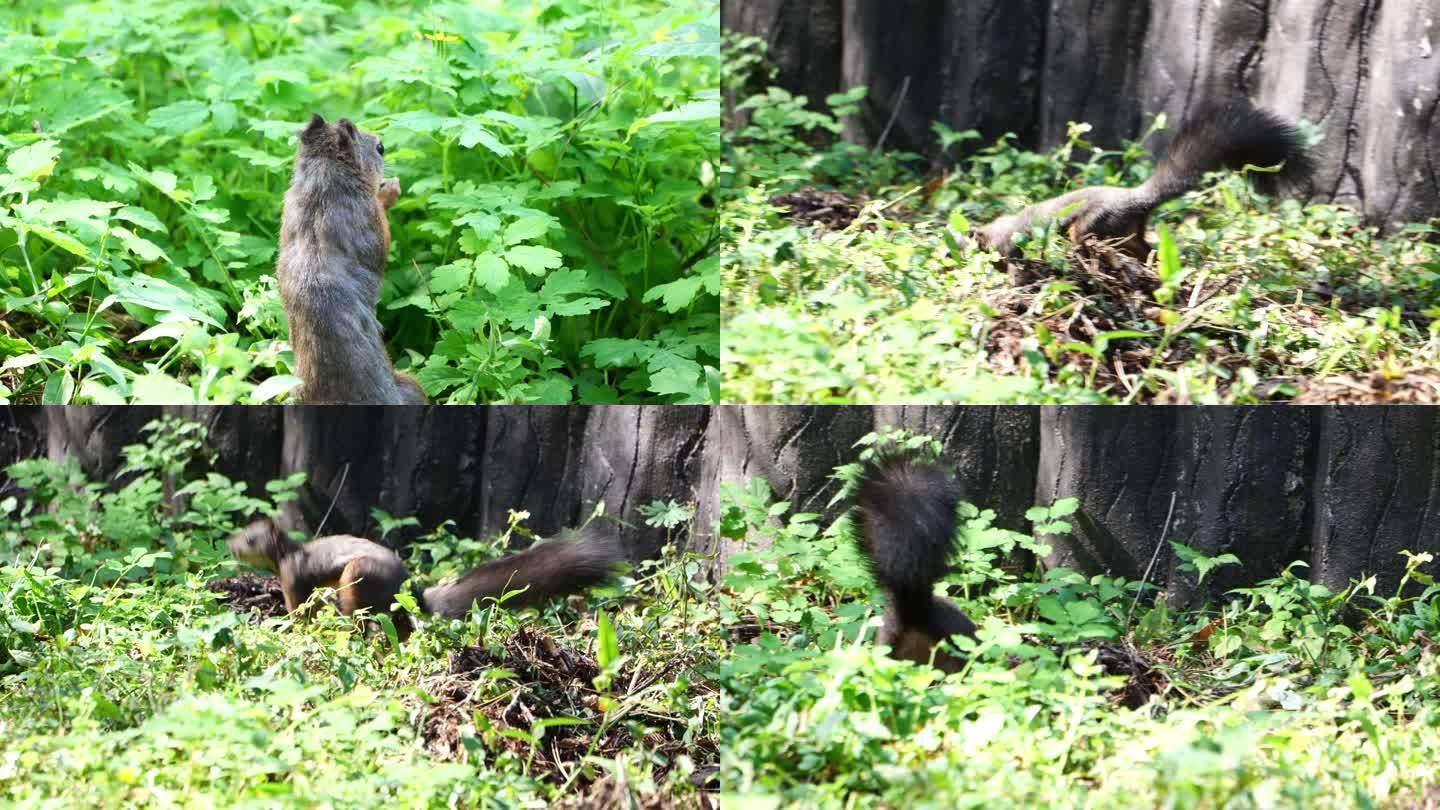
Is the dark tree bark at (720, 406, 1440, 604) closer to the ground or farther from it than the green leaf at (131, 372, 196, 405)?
closer to the ground

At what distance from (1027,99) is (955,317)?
1.76 metres

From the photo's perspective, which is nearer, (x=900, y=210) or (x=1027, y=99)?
(x=900, y=210)

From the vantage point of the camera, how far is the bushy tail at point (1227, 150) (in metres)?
4.54

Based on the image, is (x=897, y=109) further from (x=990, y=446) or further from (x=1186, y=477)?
(x=1186, y=477)

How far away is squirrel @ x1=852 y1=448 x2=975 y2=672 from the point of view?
12.3ft

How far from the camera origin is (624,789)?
3068 millimetres

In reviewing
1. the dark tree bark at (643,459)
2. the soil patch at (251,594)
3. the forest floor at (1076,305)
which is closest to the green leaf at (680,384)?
the forest floor at (1076,305)

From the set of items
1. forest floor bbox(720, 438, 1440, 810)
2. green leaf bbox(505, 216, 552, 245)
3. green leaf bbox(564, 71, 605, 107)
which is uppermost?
green leaf bbox(564, 71, 605, 107)

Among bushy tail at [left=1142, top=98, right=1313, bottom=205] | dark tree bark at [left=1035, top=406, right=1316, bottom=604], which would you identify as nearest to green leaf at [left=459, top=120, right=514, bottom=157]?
dark tree bark at [left=1035, top=406, right=1316, bottom=604]

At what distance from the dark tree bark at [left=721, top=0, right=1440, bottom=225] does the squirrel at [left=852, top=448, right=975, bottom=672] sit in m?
2.06

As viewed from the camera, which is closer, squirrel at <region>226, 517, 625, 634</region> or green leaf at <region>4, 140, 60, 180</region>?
squirrel at <region>226, 517, 625, 634</region>

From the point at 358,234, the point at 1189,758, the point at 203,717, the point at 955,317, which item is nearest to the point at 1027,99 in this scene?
the point at 955,317

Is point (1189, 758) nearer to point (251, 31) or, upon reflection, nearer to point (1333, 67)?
point (1333, 67)

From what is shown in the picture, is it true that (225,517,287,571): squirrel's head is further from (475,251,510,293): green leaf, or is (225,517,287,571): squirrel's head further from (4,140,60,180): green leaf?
(4,140,60,180): green leaf
